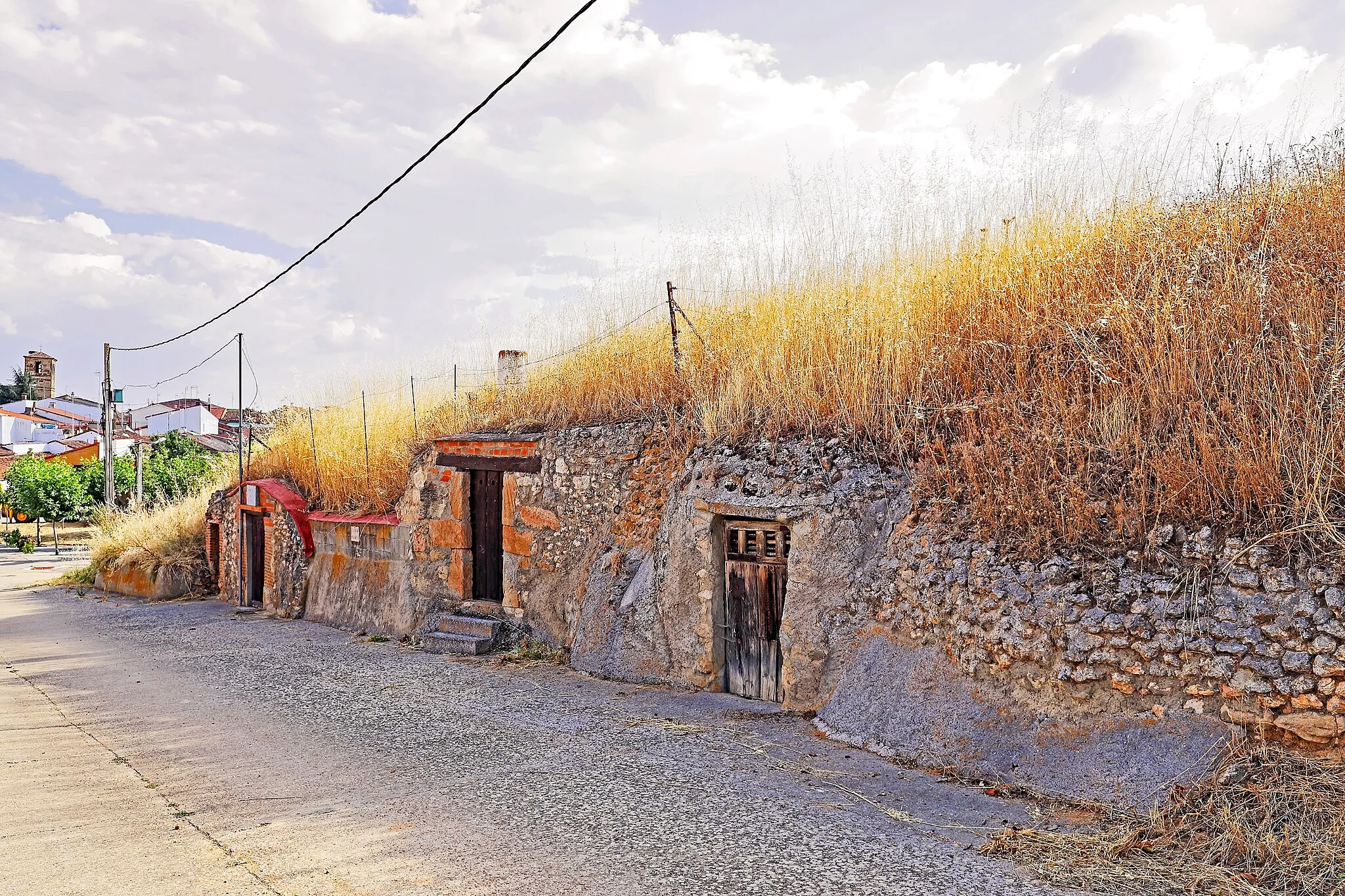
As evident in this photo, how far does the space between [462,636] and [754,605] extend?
4.06 meters

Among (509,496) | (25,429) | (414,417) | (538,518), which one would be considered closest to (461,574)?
(509,496)

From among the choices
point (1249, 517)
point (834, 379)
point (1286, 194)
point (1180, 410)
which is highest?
point (1286, 194)

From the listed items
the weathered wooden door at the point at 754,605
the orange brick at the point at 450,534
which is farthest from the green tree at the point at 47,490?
the weathered wooden door at the point at 754,605

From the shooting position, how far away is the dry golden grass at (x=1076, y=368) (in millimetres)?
5527

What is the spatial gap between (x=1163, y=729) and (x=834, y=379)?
4029 millimetres

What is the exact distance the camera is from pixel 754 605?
25.8ft

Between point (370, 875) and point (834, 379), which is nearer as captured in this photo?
point (370, 875)

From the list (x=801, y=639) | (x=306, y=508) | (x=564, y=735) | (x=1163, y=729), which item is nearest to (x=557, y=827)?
(x=564, y=735)

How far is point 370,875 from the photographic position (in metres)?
4.39

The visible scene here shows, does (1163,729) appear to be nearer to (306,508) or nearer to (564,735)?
(564,735)

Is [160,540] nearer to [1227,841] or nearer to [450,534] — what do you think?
[450,534]

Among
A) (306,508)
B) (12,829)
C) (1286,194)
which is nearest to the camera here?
(12,829)

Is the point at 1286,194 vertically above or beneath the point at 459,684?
above

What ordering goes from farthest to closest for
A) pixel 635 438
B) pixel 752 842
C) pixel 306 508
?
1. pixel 306 508
2. pixel 635 438
3. pixel 752 842
